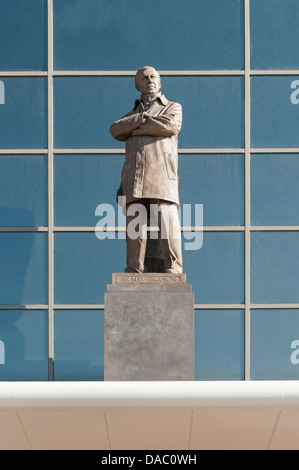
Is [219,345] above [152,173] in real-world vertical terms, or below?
below

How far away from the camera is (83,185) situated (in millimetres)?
9812

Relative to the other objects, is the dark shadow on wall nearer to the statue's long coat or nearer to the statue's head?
the statue's long coat

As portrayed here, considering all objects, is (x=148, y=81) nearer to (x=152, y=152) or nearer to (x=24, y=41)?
(x=152, y=152)

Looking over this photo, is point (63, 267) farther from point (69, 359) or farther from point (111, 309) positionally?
point (111, 309)

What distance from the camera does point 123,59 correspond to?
992 centimetres

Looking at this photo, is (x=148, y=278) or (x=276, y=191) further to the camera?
→ (x=276, y=191)

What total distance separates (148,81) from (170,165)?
2.87 ft

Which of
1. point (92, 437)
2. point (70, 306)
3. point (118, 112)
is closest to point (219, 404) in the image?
point (92, 437)

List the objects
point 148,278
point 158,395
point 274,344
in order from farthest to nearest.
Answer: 1. point 274,344
2. point 148,278
3. point 158,395

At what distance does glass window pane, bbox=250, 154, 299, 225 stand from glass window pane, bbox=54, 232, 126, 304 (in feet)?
5.63

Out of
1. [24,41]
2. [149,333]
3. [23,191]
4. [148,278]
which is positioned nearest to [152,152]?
[148,278]

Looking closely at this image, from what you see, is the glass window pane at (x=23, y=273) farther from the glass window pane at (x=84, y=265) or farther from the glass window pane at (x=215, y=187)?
the glass window pane at (x=215, y=187)

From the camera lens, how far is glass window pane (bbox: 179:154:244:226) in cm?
977

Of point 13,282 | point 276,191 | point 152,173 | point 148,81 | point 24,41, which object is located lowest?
point 13,282
